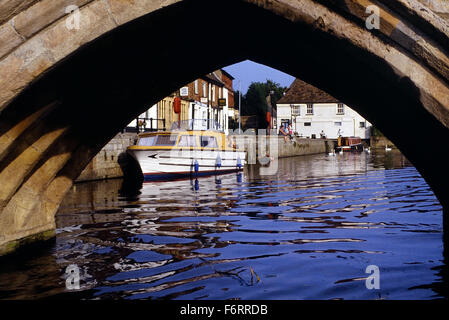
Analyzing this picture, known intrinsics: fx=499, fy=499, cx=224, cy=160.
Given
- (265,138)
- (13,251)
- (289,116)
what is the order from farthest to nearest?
(289,116)
(265,138)
(13,251)

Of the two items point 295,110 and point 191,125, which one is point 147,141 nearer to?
point 191,125

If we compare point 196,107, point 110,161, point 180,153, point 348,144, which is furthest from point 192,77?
point 348,144

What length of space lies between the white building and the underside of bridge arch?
5209 cm

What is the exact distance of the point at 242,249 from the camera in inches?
295

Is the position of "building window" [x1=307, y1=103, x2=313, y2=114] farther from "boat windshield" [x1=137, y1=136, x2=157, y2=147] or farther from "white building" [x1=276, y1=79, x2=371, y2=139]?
"boat windshield" [x1=137, y1=136, x2=157, y2=147]

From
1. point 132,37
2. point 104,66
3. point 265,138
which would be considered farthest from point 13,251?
point 265,138

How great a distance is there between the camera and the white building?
194 ft

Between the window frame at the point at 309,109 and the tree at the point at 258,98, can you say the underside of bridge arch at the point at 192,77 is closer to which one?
the window frame at the point at 309,109

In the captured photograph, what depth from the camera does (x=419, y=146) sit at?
6.32 meters

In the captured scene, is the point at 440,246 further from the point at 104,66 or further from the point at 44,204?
the point at 44,204

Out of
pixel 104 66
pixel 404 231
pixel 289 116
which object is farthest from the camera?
pixel 289 116

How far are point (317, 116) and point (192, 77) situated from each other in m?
54.0

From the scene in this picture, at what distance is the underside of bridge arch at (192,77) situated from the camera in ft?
15.0

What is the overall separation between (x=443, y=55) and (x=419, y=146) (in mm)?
2048
